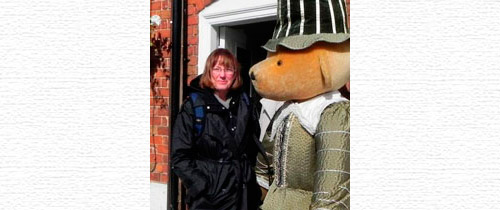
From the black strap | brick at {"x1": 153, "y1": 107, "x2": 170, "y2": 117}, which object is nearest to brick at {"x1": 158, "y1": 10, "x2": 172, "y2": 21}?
brick at {"x1": 153, "y1": 107, "x2": 170, "y2": 117}

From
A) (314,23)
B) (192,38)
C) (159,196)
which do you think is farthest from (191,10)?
(314,23)

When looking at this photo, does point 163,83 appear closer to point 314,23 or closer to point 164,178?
point 164,178

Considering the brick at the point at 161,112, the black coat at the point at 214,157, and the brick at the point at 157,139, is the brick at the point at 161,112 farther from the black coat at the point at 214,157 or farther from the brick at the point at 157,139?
the black coat at the point at 214,157

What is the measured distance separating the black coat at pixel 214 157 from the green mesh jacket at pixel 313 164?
0.56 ft

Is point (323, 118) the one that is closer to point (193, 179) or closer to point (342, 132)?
point (342, 132)

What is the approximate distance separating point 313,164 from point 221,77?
57 cm

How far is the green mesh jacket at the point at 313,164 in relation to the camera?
1.63 metres

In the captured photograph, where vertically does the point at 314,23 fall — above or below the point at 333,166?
above

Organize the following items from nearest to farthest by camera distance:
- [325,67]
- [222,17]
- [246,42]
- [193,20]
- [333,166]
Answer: [333,166] → [325,67] → [222,17] → [193,20] → [246,42]

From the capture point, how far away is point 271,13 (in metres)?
2.81

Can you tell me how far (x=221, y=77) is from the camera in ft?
6.79

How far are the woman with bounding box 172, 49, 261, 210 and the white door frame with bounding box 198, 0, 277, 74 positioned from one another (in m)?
0.87

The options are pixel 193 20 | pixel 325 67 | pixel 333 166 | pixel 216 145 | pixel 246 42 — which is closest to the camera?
pixel 333 166

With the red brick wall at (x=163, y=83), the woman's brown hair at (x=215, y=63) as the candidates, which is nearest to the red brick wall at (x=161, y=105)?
the red brick wall at (x=163, y=83)
